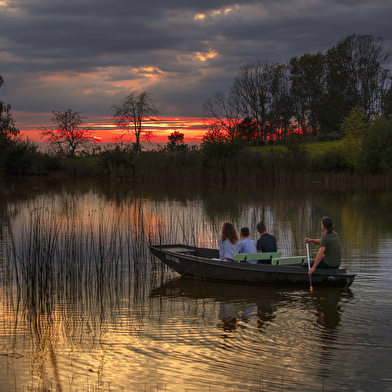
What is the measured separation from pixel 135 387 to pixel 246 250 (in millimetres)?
4464

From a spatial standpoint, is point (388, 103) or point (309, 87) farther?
point (309, 87)

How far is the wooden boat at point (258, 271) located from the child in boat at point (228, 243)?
1.09 feet

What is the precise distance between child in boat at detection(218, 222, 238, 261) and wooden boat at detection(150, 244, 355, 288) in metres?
0.33

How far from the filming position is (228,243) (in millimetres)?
8312

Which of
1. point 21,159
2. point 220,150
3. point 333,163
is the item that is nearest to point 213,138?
point 220,150

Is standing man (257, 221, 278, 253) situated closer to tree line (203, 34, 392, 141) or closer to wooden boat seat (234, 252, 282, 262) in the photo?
wooden boat seat (234, 252, 282, 262)

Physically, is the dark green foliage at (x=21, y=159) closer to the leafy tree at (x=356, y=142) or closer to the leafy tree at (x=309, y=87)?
the leafy tree at (x=356, y=142)

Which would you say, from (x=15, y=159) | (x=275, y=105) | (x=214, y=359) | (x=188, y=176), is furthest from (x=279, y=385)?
(x=275, y=105)

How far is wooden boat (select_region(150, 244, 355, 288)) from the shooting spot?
7637 mm

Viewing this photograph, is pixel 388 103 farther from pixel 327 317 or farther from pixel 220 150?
pixel 327 317

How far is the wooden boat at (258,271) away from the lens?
7.64m

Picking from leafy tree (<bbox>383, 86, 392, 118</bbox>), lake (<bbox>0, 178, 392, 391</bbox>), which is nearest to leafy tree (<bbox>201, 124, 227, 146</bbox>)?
leafy tree (<bbox>383, 86, 392, 118</bbox>)

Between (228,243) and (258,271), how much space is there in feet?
2.91

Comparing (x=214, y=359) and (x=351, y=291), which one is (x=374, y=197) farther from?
(x=214, y=359)
